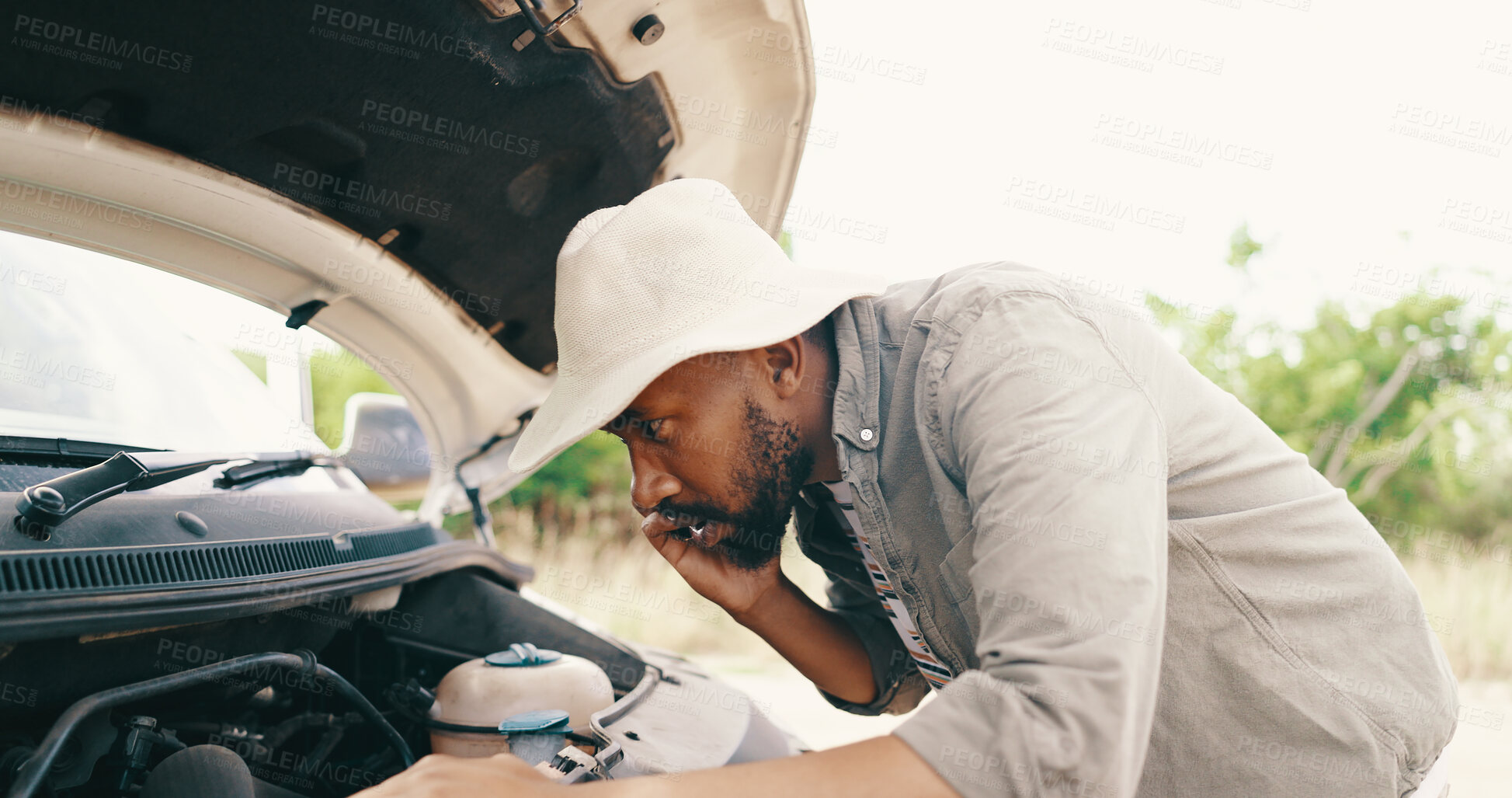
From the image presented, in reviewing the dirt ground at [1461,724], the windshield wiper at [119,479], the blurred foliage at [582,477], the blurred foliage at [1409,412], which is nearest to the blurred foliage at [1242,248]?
the blurred foliage at [1409,412]

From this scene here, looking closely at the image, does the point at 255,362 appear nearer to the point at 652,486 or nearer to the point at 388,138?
the point at 388,138

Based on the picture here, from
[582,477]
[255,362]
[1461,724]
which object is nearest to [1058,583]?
[255,362]

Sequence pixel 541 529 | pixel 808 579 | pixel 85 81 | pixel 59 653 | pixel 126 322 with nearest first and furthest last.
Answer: pixel 59 653 < pixel 85 81 < pixel 126 322 < pixel 808 579 < pixel 541 529

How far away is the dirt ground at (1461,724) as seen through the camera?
4.69 metres

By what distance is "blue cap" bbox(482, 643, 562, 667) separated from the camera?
5.38 ft

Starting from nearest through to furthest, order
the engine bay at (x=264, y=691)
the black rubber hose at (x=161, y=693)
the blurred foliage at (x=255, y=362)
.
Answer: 1. the black rubber hose at (x=161, y=693)
2. the engine bay at (x=264, y=691)
3. the blurred foliage at (x=255, y=362)

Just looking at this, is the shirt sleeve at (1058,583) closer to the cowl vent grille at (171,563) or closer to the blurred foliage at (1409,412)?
the cowl vent grille at (171,563)

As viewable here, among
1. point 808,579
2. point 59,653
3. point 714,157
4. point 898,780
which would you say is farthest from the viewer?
point 808,579

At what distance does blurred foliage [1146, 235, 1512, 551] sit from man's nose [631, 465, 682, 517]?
1170 centimetres

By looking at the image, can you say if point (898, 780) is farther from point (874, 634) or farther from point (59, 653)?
point (59, 653)

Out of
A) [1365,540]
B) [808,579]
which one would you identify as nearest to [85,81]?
[1365,540]

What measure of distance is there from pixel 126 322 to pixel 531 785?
4.49ft

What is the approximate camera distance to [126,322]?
1650 millimetres

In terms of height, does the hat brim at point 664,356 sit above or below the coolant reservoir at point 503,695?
above
